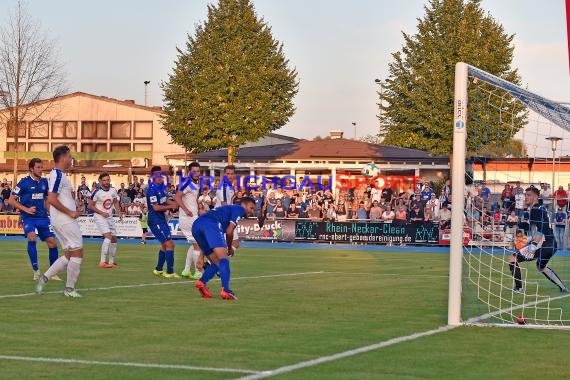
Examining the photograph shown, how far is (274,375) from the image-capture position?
370 inches

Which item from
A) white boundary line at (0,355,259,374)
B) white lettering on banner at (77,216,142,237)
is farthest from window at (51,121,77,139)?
white boundary line at (0,355,259,374)

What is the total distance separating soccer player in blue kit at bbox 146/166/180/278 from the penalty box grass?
1.07 metres

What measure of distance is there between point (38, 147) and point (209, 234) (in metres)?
77.4

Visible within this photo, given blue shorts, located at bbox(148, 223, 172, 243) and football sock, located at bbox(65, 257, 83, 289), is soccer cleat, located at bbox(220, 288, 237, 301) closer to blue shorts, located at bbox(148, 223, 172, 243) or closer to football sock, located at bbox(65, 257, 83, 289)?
football sock, located at bbox(65, 257, 83, 289)

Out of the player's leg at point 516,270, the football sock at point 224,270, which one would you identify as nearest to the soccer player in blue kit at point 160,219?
the football sock at point 224,270

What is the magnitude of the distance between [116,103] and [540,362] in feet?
264

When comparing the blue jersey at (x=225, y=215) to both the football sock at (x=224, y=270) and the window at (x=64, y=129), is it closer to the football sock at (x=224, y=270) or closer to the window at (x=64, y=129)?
the football sock at (x=224, y=270)

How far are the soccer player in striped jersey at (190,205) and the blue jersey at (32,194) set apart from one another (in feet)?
8.59

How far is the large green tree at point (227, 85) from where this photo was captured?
63.4 meters

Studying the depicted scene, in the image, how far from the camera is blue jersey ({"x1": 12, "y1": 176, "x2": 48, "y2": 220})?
21188mm

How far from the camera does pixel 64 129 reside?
90.6 m

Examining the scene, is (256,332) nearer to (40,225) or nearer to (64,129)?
(40,225)

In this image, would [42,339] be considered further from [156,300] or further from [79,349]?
[156,300]

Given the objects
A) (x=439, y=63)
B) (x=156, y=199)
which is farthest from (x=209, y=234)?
(x=439, y=63)
